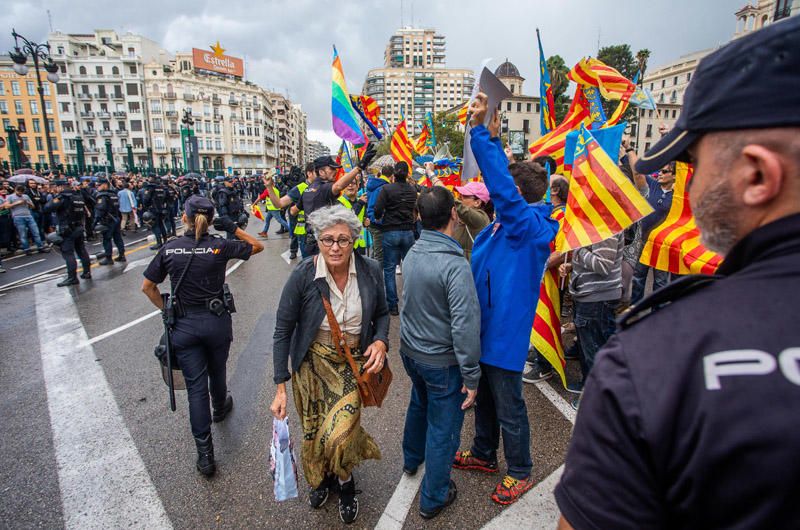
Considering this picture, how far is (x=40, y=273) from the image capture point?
973 cm

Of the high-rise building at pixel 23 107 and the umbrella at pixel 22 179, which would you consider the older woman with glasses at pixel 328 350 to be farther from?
the high-rise building at pixel 23 107

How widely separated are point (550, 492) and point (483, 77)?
2.94 m

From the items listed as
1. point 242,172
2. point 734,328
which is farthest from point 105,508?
point 242,172

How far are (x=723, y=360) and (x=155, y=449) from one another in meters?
3.89

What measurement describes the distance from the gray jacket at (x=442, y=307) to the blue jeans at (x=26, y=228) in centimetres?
1418

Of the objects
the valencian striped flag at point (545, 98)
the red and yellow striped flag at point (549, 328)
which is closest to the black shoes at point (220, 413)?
the red and yellow striped flag at point (549, 328)

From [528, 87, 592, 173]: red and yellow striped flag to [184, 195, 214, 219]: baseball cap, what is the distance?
3.93 metres

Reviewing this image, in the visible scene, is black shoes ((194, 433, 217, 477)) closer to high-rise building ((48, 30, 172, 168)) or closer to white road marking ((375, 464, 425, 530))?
white road marking ((375, 464, 425, 530))

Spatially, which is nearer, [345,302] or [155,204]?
[345,302]

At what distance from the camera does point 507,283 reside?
2.55 m

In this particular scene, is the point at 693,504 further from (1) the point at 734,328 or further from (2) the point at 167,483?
(2) the point at 167,483

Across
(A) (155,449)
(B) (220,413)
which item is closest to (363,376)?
(B) (220,413)

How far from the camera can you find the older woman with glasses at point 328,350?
102 inches

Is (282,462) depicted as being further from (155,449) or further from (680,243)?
(680,243)
